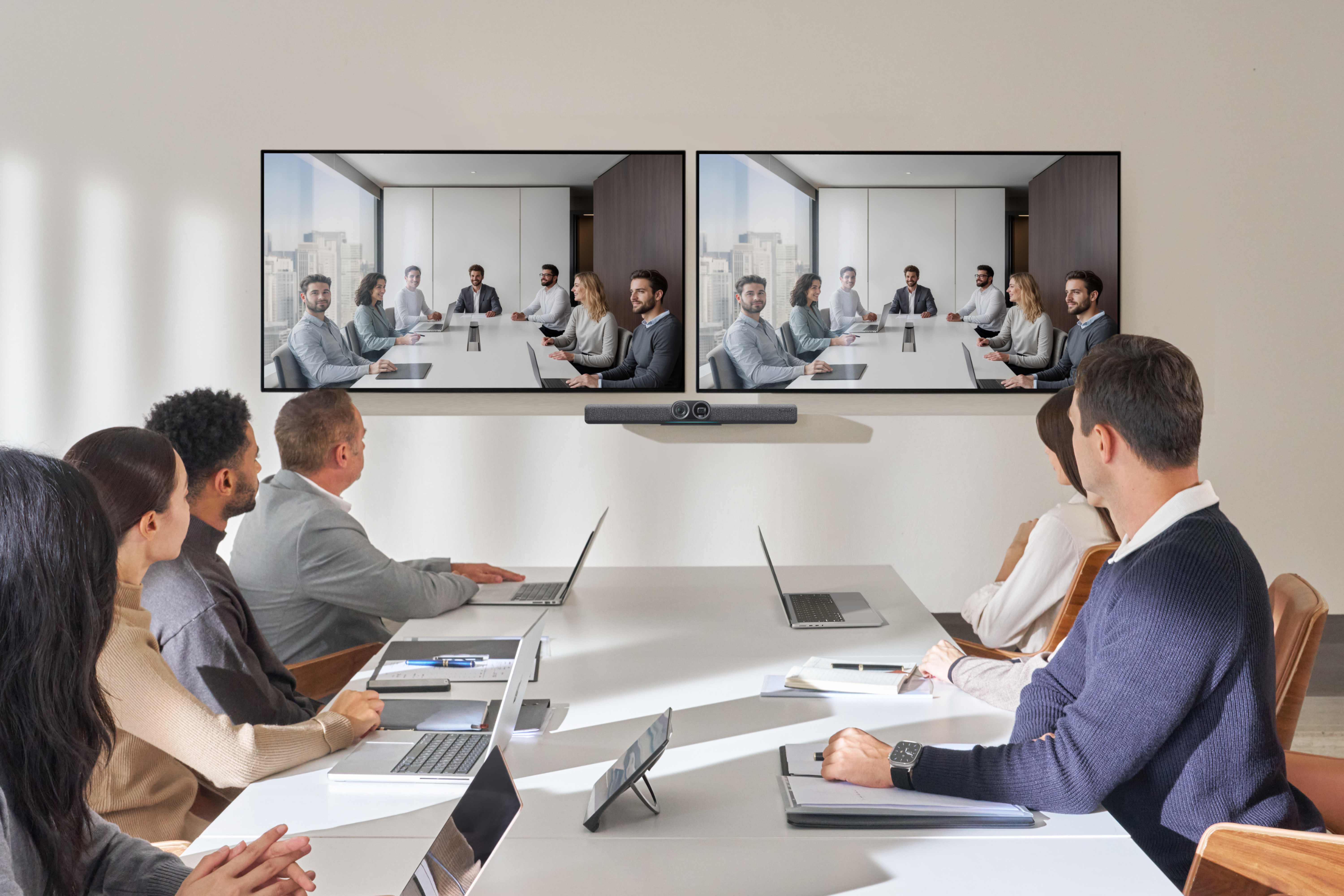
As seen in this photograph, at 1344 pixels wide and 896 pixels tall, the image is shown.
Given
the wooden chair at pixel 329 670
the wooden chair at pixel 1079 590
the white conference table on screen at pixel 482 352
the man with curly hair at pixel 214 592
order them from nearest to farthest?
the man with curly hair at pixel 214 592 → the wooden chair at pixel 1079 590 → the wooden chair at pixel 329 670 → the white conference table on screen at pixel 482 352

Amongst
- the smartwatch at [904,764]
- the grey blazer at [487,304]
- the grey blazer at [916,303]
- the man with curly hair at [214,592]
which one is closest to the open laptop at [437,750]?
the man with curly hair at [214,592]

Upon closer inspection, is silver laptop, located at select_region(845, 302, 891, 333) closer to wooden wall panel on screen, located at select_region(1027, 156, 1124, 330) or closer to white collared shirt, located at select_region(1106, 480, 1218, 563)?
wooden wall panel on screen, located at select_region(1027, 156, 1124, 330)

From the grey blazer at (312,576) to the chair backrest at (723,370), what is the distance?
1981mm

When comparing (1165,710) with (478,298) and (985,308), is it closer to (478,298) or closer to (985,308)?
(985,308)

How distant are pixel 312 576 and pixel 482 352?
1979 millimetres

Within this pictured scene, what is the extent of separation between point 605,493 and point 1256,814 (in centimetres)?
348

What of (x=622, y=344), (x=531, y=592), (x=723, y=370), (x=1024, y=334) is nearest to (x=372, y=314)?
(x=622, y=344)

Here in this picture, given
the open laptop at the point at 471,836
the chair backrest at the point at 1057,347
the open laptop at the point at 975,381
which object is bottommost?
the open laptop at the point at 471,836

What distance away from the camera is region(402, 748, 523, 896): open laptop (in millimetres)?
1064

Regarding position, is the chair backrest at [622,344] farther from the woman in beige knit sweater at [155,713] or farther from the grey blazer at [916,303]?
the woman in beige knit sweater at [155,713]

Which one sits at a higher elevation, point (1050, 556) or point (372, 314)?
point (372, 314)

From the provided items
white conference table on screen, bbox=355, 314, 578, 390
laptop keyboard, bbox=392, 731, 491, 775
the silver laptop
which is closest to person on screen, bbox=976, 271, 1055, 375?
the silver laptop

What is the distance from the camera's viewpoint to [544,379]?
186 inches

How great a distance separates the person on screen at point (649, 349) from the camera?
15.4ft
